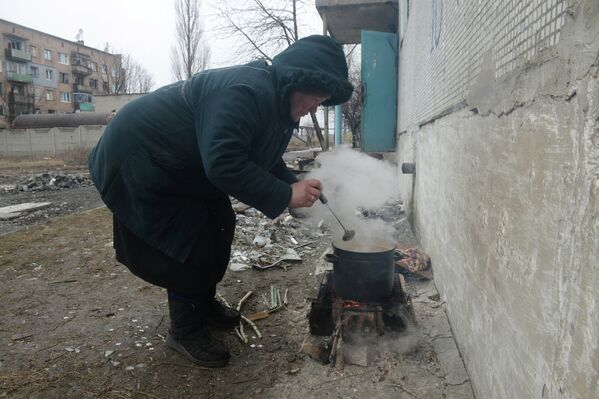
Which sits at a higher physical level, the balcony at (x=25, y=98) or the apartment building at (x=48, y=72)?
the apartment building at (x=48, y=72)

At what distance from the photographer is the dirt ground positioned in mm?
2439

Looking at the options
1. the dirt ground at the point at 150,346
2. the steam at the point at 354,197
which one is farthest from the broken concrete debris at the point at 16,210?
the steam at the point at 354,197

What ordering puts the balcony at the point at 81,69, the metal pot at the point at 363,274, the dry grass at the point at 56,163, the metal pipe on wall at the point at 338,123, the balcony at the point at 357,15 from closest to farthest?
the metal pot at the point at 363,274 → the balcony at the point at 357,15 → the metal pipe on wall at the point at 338,123 → the dry grass at the point at 56,163 → the balcony at the point at 81,69

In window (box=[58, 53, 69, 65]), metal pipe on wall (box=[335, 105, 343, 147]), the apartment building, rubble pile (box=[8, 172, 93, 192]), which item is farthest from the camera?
window (box=[58, 53, 69, 65])

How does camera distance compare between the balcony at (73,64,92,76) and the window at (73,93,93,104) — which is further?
the window at (73,93,93,104)

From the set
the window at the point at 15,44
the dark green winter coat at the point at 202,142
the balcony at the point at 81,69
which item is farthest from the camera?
the balcony at the point at 81,69

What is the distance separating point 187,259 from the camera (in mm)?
2658

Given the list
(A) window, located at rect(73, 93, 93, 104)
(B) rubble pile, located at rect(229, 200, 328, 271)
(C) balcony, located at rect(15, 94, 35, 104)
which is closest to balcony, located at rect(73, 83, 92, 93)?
(A) window, located at rect(73, 93, 93, 104)

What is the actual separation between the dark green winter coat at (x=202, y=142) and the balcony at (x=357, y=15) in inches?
297

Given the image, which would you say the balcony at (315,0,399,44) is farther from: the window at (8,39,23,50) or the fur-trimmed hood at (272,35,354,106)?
the window at (8,39,23,50)

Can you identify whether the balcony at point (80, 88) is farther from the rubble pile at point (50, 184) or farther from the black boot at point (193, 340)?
the black boot at point (193, 340)

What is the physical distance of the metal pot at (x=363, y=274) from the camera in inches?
111

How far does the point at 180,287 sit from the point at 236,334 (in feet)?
2.33

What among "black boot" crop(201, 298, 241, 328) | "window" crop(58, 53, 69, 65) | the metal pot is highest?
"window" crop(58, 53, 69, 65)
